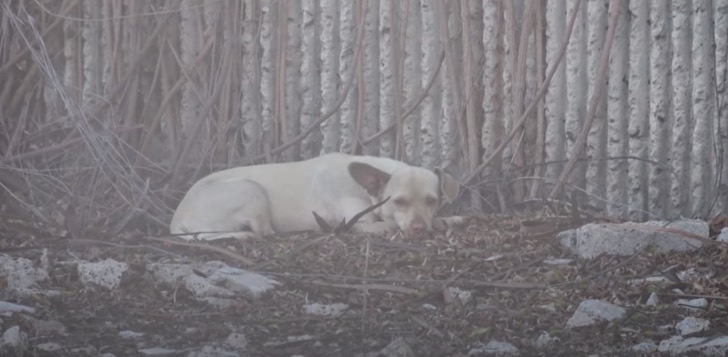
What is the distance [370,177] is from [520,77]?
1.05 metres

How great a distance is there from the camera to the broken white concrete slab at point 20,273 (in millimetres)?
4879

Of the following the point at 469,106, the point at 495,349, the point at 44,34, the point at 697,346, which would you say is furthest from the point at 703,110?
the point at 44,34

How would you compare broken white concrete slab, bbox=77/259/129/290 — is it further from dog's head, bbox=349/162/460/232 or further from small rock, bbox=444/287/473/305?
dog's head, bbox=349/162/460/232

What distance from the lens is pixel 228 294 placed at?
482cm

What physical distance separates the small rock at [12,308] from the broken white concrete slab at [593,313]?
5.76 ft

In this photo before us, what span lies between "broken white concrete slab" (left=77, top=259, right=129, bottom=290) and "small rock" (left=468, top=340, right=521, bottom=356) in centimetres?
143

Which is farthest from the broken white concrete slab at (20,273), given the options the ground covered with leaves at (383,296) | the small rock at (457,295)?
the small rock at (457,295)

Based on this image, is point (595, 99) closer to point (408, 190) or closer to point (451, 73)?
point (451, 73)

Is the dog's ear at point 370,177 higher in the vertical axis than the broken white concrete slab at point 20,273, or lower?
higher

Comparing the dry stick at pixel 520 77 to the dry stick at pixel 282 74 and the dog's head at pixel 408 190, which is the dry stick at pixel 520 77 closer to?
the dog's head at pixel 408 190

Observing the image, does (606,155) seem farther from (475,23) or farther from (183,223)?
(183,223)

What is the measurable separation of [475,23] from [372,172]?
3.75ft

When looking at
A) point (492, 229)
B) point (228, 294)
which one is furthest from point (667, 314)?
point (492, 229)

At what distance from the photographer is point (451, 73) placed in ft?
23.9
